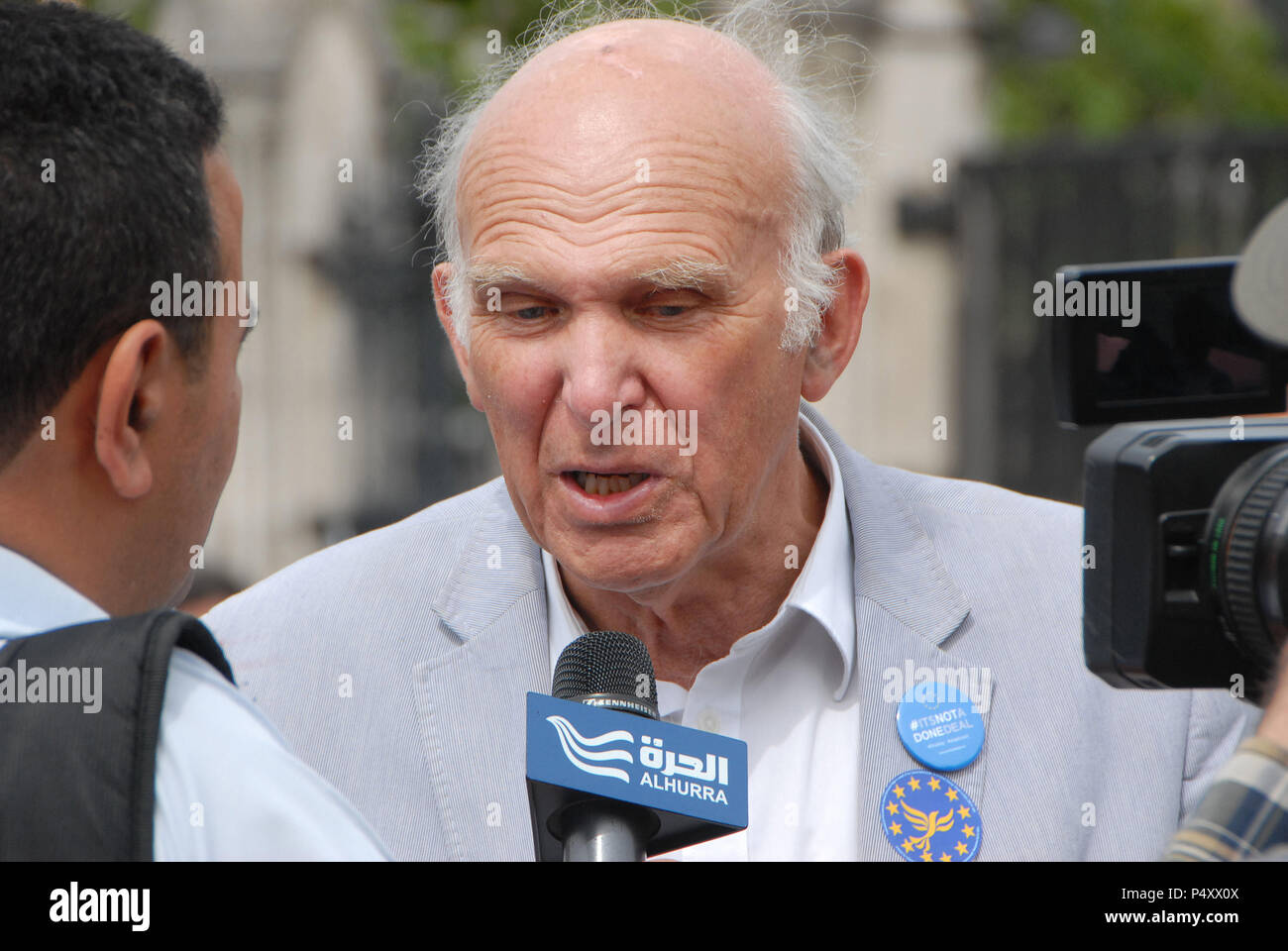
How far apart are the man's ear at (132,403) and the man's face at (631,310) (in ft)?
2.80

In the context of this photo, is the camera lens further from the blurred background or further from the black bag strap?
the blurred background

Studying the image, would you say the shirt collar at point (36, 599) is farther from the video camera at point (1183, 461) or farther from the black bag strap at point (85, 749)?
the video camera at point (1183, 461)

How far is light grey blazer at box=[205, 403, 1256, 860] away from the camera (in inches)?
98.4

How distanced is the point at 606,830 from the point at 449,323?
54.6 inches

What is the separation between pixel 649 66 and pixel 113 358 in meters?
1.24

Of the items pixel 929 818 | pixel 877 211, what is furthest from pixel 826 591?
pixel 877 211

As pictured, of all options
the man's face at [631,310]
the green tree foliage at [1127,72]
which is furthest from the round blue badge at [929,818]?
the green tree foliage at [1127,72]

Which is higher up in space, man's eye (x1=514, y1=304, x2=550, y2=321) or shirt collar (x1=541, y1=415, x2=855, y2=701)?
man's eye (x1=514, y1=304, x2=550, y2=321)

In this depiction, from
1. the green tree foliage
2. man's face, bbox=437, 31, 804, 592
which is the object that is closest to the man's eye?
man's face, bbox=437, 31, 804, 592

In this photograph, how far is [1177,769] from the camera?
99.9 inches

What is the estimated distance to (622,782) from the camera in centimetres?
167

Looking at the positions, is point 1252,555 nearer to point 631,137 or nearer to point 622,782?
point 622,782

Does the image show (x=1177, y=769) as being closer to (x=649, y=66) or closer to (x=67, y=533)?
(x=649, y=66)

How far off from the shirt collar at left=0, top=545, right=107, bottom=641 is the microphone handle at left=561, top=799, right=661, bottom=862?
539 millimetres
